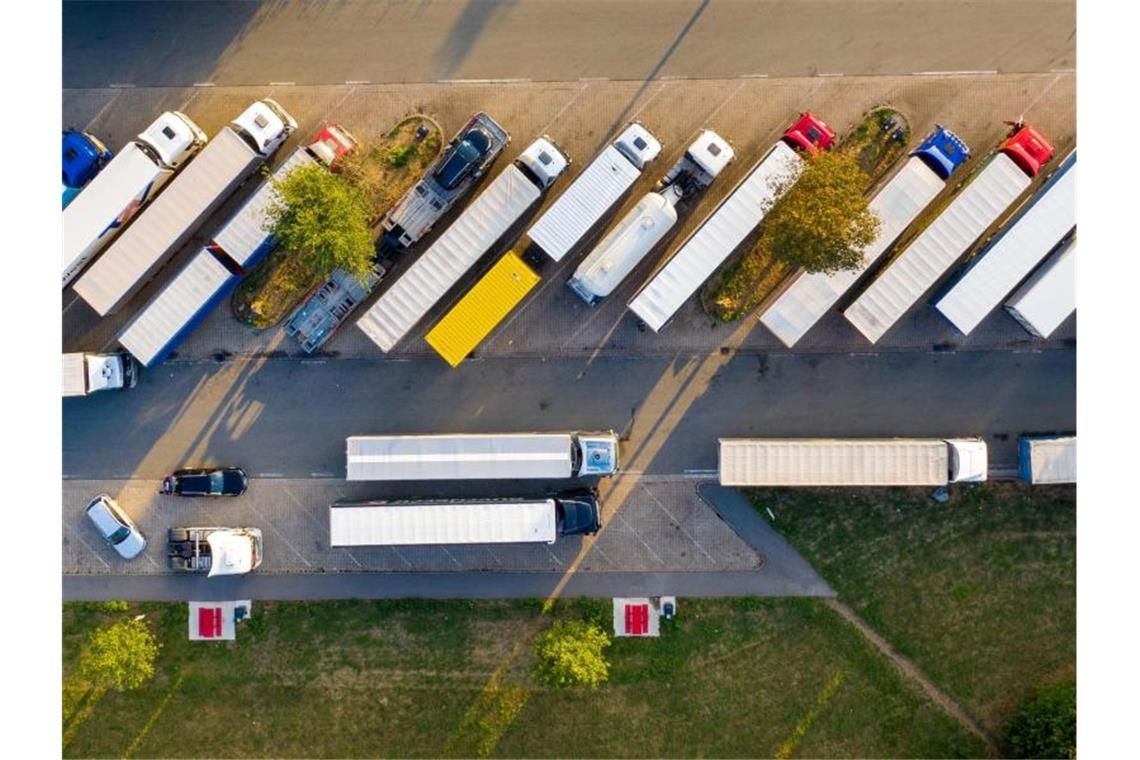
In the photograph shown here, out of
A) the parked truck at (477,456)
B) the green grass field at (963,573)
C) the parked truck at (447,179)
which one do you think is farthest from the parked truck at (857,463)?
the parked truck at (447,179)

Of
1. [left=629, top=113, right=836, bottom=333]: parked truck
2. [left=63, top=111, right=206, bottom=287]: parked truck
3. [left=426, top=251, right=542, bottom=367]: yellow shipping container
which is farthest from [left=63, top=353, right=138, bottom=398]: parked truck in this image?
[left=629, top=113, right=836, bottom=333]: parked truck

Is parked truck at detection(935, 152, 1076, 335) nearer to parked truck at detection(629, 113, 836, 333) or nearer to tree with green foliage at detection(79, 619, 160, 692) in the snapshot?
parked truck at detection(629, 113, 836, 333)

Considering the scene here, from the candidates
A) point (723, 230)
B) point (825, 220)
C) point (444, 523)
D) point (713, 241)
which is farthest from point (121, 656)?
point (825, 220)


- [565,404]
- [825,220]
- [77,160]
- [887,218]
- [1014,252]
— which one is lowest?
[77,160]

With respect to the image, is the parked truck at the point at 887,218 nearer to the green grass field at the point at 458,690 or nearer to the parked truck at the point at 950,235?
the parked truck at the point at 950,235

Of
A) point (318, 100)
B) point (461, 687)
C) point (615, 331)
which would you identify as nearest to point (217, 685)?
point (461, 687)

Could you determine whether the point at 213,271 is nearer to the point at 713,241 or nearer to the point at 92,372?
the point at 92,372
